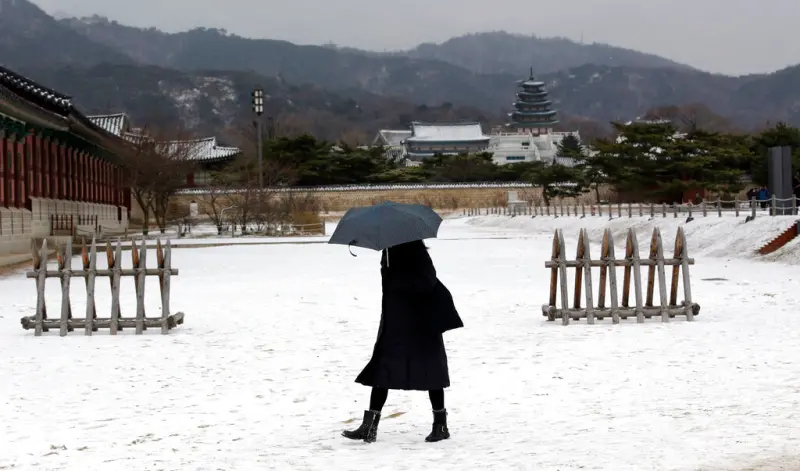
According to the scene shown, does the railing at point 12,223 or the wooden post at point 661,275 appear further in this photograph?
the railing at point 12,223

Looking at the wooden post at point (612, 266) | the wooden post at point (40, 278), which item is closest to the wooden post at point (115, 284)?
the wooden post at point (40, 278)

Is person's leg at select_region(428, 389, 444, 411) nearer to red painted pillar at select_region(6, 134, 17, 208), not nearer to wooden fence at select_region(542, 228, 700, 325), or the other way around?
wooden fence at select_region(542, 228, 700, 325)

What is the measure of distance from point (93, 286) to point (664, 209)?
99.1 feet

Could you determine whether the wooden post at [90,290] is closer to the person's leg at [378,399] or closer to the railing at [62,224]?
the person's leg at [378,399]

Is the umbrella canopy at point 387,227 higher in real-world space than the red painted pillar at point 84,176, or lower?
lower

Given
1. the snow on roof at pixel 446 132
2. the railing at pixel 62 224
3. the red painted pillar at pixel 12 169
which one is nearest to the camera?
the red painted pillar at pixel 12 169

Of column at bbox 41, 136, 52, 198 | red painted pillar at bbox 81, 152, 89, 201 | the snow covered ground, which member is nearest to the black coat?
the snow covered ground

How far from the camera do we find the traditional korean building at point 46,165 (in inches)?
1089

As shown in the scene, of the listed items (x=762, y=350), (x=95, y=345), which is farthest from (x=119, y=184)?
(x=762, y=350)

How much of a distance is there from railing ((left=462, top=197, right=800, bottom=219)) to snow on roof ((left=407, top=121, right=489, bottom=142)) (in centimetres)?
Answer: 4272

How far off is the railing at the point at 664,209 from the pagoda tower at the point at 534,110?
6814 cm

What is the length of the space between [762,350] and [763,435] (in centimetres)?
386

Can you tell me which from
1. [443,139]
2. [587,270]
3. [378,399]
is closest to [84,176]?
[587,270]

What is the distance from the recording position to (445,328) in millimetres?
6305
